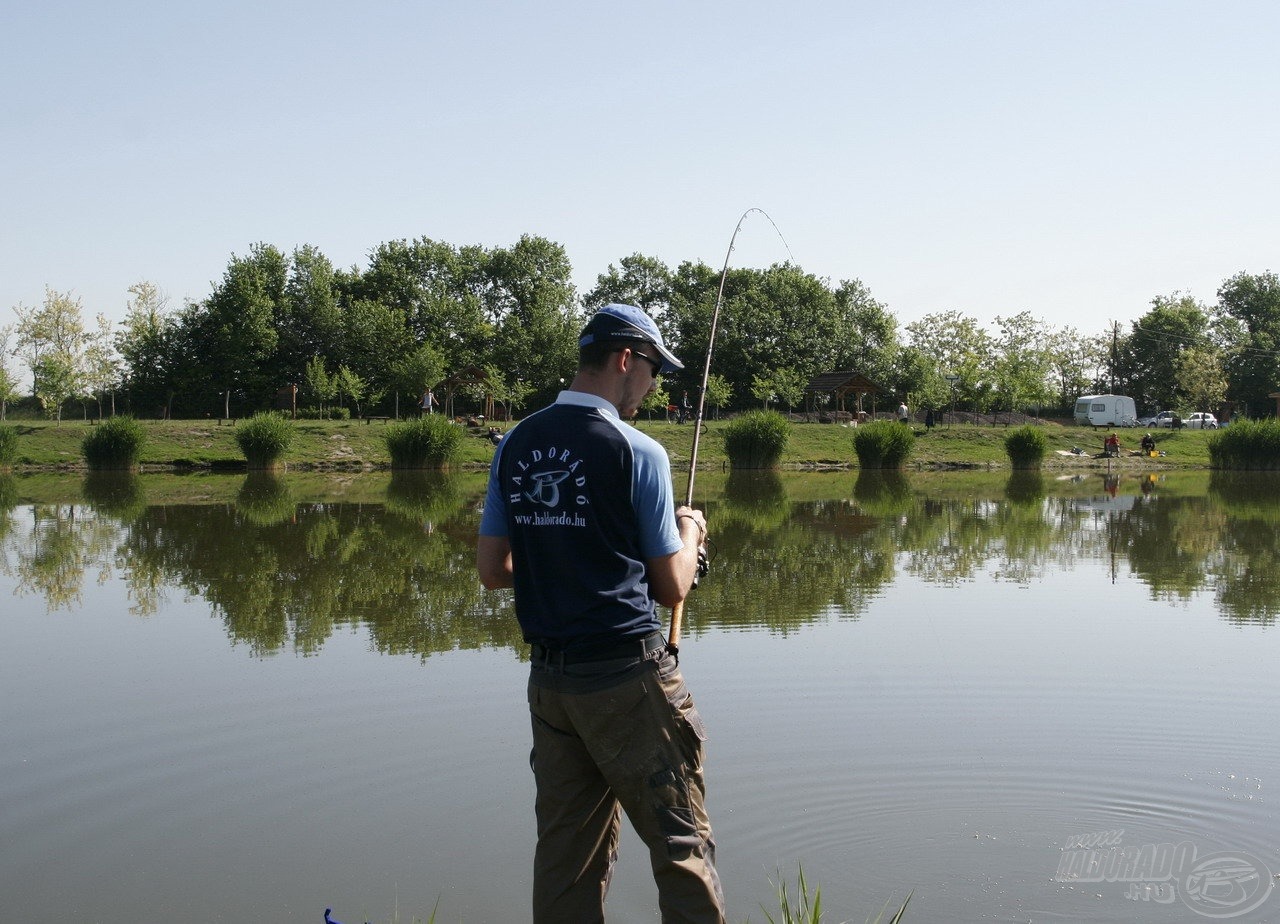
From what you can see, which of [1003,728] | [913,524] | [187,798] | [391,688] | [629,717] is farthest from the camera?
[913,524]

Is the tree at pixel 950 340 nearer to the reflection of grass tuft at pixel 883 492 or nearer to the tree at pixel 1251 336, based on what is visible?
the tree at pixel 1251 336

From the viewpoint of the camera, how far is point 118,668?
8250 mm

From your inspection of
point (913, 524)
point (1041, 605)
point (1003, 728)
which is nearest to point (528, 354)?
point (913, 524)

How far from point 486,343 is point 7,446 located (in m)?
31.0

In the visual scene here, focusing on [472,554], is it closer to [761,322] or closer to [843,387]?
[843,387]

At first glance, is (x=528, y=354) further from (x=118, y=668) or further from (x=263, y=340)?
(x=118, y=668)

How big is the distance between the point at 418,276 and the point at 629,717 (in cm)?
6454

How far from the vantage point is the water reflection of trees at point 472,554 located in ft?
33.7

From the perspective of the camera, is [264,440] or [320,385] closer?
[264,440]

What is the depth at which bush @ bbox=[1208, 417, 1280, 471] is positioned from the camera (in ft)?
132

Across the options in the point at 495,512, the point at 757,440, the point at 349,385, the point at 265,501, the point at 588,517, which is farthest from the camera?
the point at 349,385

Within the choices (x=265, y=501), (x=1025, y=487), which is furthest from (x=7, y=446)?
(x=1025, y=487)

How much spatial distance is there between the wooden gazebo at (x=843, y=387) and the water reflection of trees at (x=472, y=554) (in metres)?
33.6

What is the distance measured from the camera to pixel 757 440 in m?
38.1
